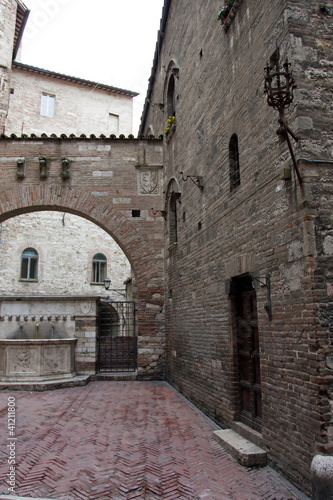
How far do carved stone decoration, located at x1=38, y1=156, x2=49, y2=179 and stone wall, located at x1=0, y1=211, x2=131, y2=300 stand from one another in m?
9.33

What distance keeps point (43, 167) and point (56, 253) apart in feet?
32.1

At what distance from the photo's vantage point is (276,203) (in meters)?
4.00

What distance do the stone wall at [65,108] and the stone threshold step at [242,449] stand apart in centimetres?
1883

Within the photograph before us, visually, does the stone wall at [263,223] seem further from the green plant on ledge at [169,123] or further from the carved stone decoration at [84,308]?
the carved stone decoration at [84,308]

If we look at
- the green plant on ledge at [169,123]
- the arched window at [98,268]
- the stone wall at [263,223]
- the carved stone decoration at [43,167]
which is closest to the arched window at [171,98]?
the green plant on ledge at [169,123]

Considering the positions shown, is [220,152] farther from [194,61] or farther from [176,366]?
[176,366]

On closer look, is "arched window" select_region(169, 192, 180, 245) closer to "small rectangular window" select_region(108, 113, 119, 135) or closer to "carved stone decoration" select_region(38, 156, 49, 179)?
"carved stone decoration" select_region(38, 156, 49, 179)

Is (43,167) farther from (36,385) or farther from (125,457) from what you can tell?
(125,457)

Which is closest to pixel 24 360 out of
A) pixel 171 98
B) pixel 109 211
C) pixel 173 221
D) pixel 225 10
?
pixel 109 211

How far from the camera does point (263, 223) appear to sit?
429cm

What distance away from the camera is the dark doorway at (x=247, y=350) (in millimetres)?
4695

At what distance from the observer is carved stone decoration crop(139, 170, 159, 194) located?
1044 centimetres

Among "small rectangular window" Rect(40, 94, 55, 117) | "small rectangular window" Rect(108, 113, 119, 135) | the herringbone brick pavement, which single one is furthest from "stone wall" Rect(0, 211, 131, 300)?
the herringbone brick pavement

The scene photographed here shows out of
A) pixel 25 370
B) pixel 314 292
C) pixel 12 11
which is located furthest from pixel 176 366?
pixel 12 11
